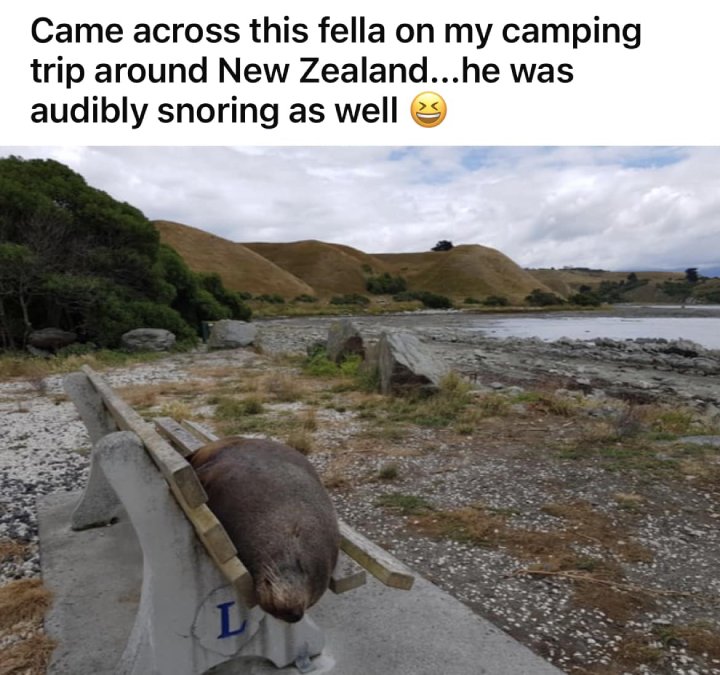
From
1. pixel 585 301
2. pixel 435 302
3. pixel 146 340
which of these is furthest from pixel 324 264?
pixel 146 340

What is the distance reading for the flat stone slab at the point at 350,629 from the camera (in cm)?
275

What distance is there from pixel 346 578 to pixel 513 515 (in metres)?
2.84

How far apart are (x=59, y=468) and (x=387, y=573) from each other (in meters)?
5.09

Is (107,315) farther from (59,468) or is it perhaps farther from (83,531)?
(83,531)

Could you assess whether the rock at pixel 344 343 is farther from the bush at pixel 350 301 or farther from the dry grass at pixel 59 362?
the bush at pixel 350 301

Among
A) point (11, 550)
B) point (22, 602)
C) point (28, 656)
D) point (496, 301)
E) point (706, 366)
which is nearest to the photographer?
point (28, 656)

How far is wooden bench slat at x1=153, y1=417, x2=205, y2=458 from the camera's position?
3179mm

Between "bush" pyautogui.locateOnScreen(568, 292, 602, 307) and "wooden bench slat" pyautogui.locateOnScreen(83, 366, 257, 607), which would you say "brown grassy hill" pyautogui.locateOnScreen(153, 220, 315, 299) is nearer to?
"bush" pyautogui.locateOnScreen(568, 292, 602, 307)

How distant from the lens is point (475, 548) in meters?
4.18

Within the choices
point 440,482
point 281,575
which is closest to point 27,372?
point 440,482

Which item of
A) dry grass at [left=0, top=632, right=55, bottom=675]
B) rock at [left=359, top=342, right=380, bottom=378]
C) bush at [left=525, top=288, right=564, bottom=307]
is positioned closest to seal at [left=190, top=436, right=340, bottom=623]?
dry grass at [left=0, top=632, right=55, bottom=675]

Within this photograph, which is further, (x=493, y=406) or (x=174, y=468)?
(x=493, y=406)

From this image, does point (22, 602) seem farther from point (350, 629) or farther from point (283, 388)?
point (283, 388)

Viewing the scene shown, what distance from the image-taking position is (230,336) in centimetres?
1928
